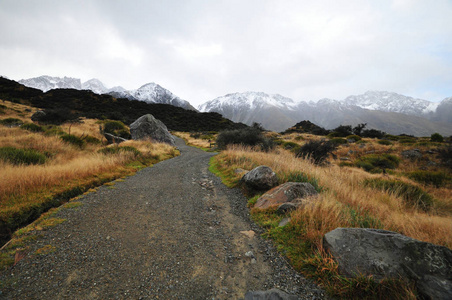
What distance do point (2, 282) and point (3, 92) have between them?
68.5 m

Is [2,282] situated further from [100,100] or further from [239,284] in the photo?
[100,100]

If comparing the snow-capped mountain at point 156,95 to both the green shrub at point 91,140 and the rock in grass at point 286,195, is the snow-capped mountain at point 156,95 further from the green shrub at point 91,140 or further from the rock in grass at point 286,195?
the rock in grass at point 286,195

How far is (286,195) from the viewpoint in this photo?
436 cm

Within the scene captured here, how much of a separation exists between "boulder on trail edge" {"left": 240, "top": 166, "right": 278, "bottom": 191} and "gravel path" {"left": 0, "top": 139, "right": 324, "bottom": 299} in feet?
3.85

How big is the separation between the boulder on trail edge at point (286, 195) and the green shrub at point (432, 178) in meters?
9.08

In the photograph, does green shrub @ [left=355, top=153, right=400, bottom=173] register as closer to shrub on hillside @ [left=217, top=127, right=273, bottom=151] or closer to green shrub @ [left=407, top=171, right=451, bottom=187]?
green shrub @ [left=407, top=171, right=451, bottom=187]

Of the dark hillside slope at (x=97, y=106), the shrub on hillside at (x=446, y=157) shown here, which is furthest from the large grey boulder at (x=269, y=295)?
the dark hillside slope at (x=97, y=106)

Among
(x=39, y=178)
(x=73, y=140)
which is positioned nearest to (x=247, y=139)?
(x=73, y=140)

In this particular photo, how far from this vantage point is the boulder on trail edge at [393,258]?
184 centimetres

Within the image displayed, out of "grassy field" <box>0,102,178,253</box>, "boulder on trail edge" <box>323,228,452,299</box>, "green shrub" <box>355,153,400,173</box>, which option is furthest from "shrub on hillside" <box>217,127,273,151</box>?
"boulder on trail edge" <box>323,228,452,299</box>

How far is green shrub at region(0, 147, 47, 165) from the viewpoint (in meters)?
6.06

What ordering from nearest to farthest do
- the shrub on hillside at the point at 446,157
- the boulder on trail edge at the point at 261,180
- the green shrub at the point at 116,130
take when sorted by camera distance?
the boulder on trail edge at the point at 261,180 < the shrub on hillside at the point at 446,157 < the green shrub at the point at 116,130

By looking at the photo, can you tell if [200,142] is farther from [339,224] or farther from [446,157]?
[446,157]

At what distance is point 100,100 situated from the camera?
53.7 m
